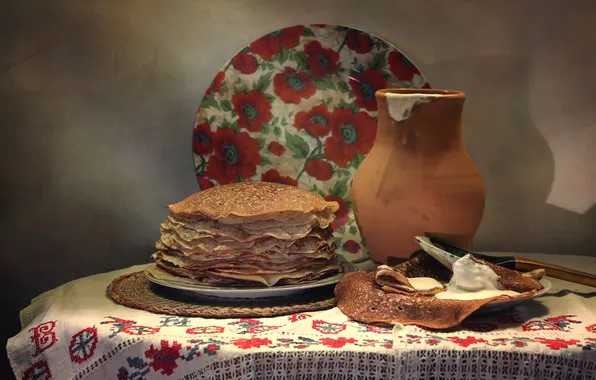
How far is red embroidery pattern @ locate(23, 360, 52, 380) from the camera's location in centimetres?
104

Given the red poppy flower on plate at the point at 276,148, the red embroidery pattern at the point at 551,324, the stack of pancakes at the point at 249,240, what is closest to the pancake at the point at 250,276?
the stack of pancakes at the point at 249,240

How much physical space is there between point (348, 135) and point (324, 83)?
109 mm

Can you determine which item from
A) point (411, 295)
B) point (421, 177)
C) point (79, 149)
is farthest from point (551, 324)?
point (79, 149)

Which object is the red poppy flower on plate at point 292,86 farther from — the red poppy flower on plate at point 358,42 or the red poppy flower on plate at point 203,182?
the red poppy flower on plate at point 203,182

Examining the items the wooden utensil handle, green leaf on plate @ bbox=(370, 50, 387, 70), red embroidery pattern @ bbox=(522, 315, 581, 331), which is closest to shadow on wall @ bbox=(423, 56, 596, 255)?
green leaf on plate @ bbox=(370, 50, 387, 70)

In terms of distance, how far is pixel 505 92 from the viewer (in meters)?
1.54

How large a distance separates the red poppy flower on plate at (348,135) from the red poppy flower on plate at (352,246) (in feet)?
0.49

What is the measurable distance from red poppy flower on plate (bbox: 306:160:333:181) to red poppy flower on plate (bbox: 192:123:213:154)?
19cm

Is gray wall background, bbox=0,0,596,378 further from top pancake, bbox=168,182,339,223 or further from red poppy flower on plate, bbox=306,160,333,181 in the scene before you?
top pancake, bbox=168,182,339,223

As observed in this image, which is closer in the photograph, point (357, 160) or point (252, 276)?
point (252, 276)

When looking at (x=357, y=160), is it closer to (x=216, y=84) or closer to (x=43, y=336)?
(x=216, y=84)

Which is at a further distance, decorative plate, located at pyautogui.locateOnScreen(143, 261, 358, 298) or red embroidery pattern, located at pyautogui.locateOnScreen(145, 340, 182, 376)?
decorative plate, located at pyautogui.locateOnScreen(143, 261, 358, 298)

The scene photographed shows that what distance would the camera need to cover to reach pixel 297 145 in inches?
59.4

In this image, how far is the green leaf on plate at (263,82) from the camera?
4.91 feet
